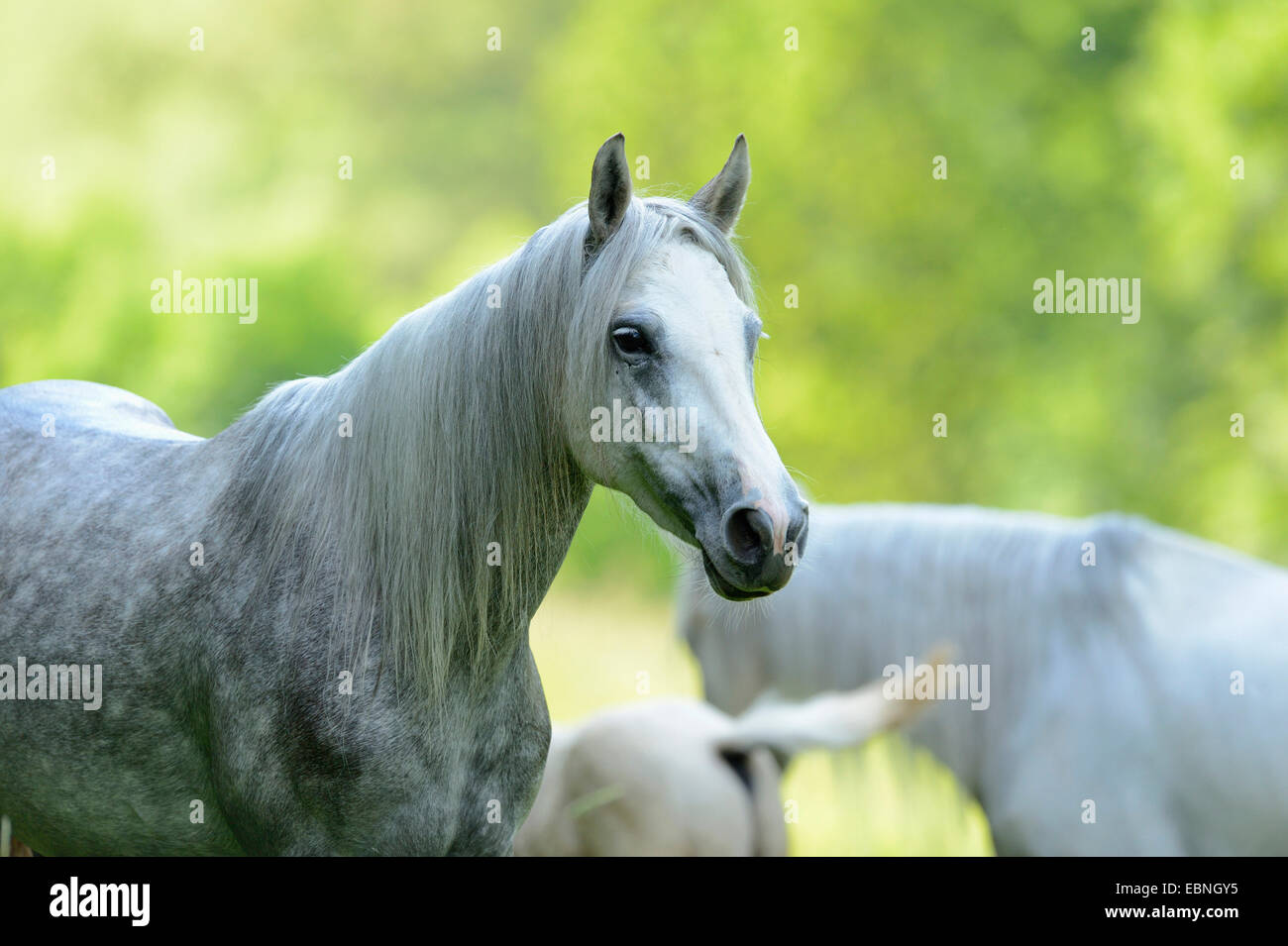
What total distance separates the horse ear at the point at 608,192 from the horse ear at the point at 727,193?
0.70 feet

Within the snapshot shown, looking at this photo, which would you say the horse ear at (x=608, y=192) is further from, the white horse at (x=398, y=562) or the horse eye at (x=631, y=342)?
the horse eye at (x=631, y=342)

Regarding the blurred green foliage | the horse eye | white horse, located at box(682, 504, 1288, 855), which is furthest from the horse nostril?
the blurred green foliage

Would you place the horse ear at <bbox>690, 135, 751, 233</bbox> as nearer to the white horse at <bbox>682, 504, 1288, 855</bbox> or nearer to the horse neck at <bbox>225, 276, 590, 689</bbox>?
the horse neck at <bbox>225, 276, 590, 689</bbox>

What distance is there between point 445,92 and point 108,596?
2080cm

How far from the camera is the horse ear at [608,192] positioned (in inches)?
72.1

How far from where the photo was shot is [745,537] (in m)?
1.69

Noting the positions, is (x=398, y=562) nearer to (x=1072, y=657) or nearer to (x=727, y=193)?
(x=727, y=193)

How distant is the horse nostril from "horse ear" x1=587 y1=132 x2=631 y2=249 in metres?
0.54

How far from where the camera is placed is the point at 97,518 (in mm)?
2164

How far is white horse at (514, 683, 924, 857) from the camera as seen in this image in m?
3.23

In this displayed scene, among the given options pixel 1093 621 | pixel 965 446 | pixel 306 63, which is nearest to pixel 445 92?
pixel 306 63

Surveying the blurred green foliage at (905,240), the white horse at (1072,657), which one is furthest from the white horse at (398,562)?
the blurred green foliage at (905,240)

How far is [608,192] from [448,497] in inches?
23.0
